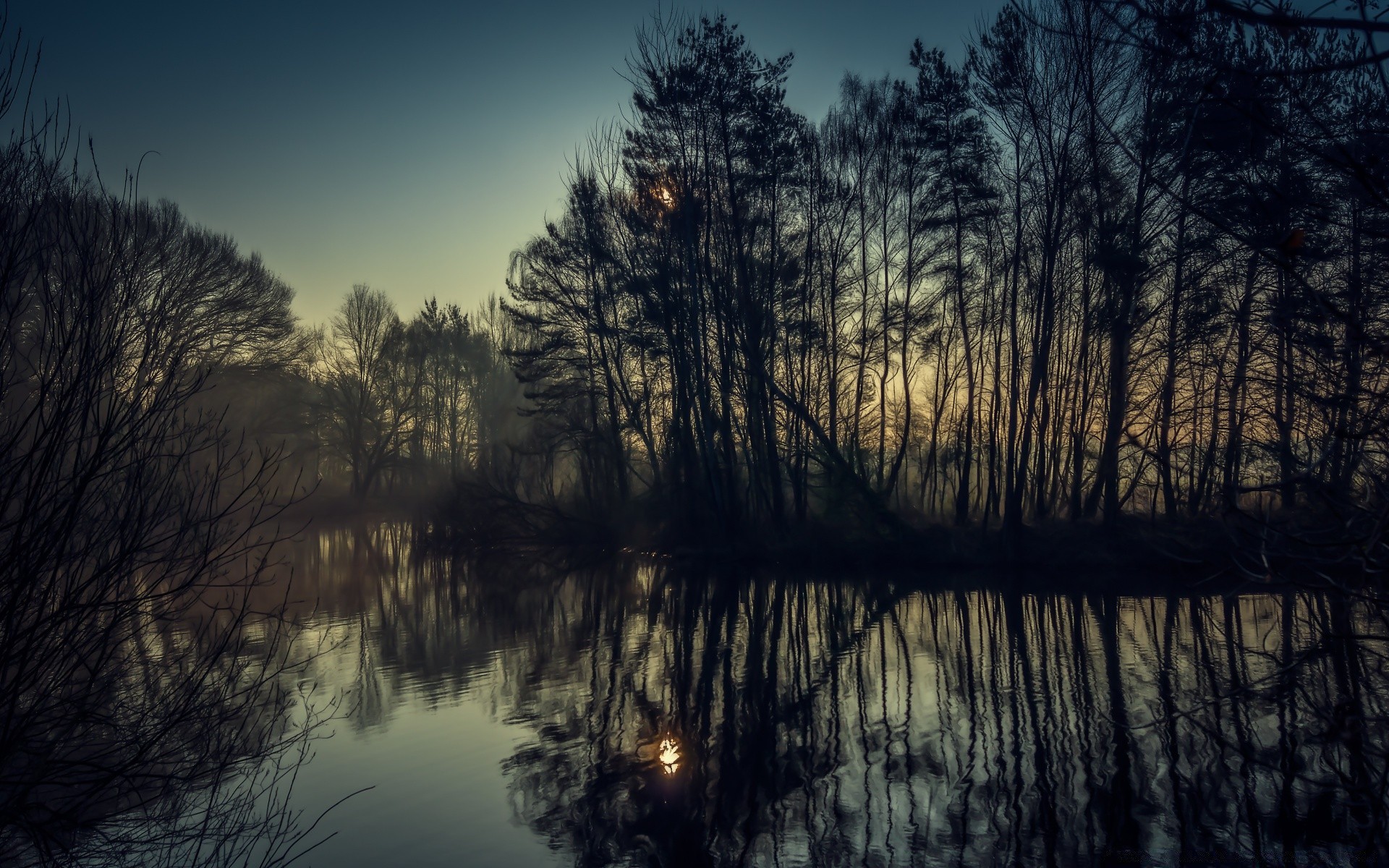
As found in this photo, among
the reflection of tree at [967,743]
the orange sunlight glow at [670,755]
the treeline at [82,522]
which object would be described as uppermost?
the treeline at [82,522]

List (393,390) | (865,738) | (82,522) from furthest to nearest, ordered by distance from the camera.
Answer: (393,390)
(865,738)
(82,522)

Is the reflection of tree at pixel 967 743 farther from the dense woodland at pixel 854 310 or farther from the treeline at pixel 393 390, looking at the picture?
the treeline at pixel 393 390

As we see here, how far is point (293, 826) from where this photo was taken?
725 cm

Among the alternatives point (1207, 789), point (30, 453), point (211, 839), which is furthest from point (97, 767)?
point (1207, 789)

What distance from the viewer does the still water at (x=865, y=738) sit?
6355 mm

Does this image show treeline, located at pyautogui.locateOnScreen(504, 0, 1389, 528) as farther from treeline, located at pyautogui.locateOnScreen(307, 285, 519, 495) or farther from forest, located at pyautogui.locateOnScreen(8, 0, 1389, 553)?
treeline, located at pyautogui.locateOnScreen(307, 285, 519, 495)

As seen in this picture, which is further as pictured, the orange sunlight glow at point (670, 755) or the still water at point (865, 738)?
the orange sunlight glow at point (670, 755)

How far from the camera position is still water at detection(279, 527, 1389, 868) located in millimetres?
6355

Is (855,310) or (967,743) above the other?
(855,310)

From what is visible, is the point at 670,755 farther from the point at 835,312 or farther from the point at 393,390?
the point at 393,390

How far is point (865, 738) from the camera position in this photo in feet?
29.7

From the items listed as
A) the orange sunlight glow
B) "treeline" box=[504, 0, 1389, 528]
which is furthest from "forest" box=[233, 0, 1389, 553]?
the orange sunlight glow

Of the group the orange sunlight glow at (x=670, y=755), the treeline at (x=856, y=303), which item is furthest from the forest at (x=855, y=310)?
the orange sunlight glow at (x=670, y=755)

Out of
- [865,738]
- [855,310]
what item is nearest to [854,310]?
[855,310]
